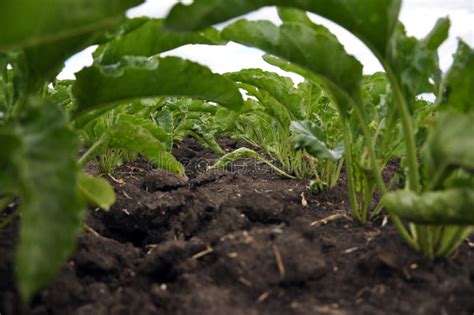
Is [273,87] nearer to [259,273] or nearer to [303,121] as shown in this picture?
[303,121]

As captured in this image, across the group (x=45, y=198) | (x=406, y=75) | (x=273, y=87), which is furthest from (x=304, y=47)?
(x=273, y=87)

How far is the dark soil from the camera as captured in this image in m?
1.32

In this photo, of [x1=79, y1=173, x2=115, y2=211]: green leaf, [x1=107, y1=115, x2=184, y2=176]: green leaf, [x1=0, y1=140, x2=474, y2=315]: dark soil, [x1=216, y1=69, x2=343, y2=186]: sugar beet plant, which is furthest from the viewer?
[x1=216, y1=69, x2=343, y2=186]: sugar beet plant

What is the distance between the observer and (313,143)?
6.70ft

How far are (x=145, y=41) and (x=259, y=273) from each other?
3.24 ft

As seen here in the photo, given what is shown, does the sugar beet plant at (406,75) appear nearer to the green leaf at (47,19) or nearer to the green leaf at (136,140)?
the green leaf at (47,19)

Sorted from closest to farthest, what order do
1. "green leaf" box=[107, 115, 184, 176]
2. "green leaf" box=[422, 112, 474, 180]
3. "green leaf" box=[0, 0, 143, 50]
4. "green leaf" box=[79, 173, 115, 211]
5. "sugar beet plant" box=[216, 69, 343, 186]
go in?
"green leaf" box=[0, 0, 143, 50]
"green leaf" box=[422, 112, 474, 180]
"green leaf" box=[79, 173, 115, 211]
"green leaf" box=[107, 115, 184, 176]
"sugar beet plant" box=[216, 69, 343, 186]

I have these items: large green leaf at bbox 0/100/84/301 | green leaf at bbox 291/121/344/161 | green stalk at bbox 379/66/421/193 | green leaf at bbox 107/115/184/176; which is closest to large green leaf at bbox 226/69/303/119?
green leaf at bbox 291/121/344/161

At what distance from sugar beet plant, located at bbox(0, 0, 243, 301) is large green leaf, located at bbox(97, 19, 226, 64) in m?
0.04

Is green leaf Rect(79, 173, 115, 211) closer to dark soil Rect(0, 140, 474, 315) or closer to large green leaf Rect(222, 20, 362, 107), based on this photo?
dark soil Rect(0, 140, 474, 315)

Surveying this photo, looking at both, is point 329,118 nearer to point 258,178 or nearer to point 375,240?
point 258,178

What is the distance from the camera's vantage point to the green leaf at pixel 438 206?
1.20 metres


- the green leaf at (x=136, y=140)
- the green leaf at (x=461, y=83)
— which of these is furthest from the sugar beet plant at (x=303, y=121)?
the green leaf at (x=461, y=83)

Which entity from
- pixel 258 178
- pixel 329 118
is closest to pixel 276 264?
pixel 329 118
